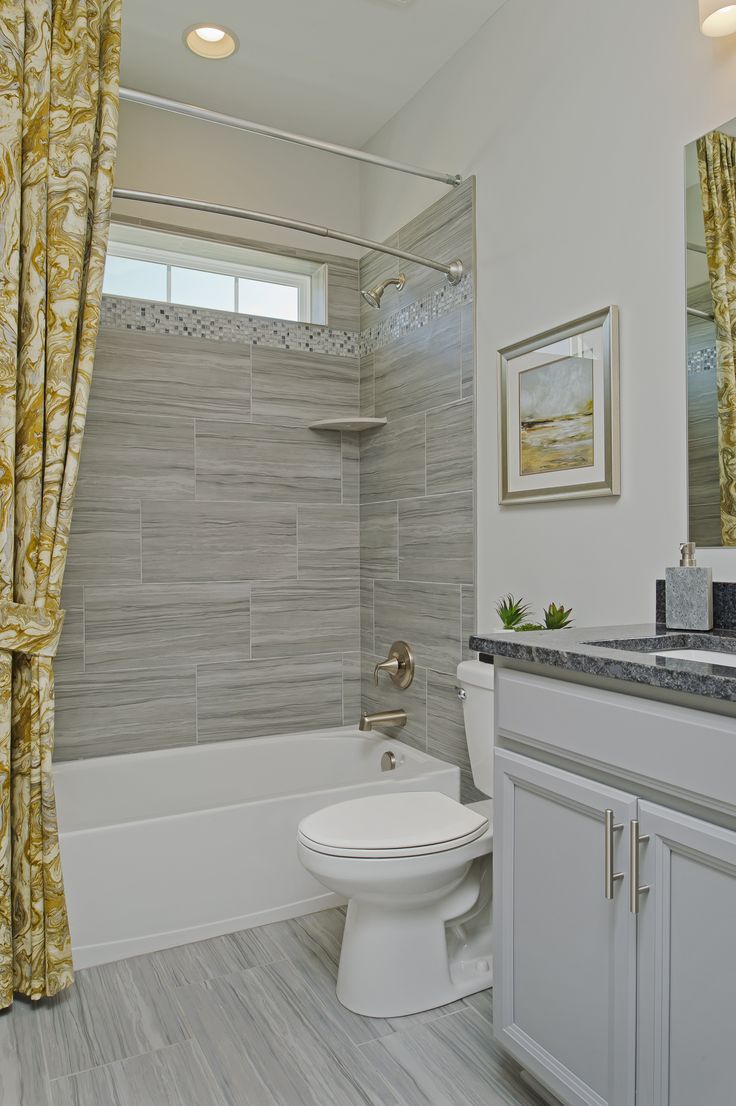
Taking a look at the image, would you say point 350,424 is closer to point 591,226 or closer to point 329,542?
point 329,542

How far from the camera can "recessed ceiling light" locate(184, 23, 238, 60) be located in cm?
244

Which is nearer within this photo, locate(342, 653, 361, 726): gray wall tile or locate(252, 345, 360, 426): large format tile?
locate(252, 345, 360, 426): large format tile

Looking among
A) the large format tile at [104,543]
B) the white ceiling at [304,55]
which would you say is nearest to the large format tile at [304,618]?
the large format tile at [104,543]

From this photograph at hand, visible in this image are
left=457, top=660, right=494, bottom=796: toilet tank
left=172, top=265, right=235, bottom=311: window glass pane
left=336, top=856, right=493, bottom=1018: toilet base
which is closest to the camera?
left=336, top=856, right=493, bottom=1018: toilet base

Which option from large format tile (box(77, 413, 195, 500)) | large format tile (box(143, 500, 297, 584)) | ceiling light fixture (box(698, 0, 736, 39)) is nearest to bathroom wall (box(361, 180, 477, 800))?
large format tile (box(143, 500, 297, 584))

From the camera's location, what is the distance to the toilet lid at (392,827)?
1.74m

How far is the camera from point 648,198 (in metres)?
1.82

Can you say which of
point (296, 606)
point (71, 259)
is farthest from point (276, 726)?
point (71, 259)

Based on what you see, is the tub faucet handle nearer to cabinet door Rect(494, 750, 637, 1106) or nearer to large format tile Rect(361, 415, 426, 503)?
large format tile Rect(361, 415, 426, 503)

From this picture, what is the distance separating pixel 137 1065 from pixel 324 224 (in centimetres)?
289

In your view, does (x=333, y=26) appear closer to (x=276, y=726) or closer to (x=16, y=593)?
(x=16, y=593)

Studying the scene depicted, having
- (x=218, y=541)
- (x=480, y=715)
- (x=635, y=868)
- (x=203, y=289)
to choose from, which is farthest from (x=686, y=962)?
(x=203, y=289)

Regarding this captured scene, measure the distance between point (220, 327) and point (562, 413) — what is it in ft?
4.82

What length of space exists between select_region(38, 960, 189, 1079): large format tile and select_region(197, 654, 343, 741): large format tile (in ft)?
3.37
